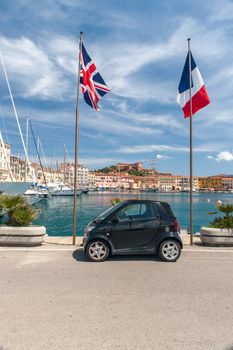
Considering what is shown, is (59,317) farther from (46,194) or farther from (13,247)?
(46,194)

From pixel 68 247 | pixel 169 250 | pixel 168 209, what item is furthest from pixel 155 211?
pixel 68 247

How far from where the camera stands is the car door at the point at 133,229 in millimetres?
7289

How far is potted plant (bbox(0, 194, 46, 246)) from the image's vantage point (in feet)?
29.4

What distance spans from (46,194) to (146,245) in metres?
68.0

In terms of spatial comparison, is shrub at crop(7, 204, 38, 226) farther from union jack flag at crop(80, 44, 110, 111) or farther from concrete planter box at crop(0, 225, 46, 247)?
union jack flag at crop(80, 44, 110, 111)

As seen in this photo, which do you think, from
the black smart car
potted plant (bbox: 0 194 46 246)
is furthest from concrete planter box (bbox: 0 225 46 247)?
the black smart car

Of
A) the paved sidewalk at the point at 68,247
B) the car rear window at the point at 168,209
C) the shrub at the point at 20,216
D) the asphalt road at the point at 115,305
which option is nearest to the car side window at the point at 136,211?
the car rear window at the point at 168,209

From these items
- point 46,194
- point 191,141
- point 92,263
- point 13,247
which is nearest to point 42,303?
point 92,263

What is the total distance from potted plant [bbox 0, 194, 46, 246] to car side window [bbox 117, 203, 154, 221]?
10.1 ft

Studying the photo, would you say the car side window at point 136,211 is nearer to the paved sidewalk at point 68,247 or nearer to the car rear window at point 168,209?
the car rear window at point 168,209

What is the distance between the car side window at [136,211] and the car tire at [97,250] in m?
0.89

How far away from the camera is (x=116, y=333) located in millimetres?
3645

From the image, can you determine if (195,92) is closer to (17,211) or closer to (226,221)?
(226,221)

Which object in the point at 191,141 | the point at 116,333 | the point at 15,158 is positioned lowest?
the point at 116,333
